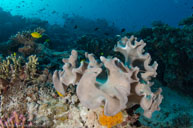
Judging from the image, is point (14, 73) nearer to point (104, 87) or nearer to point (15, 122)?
point (15, 122)

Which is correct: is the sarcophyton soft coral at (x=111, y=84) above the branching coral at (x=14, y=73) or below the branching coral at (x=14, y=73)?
above

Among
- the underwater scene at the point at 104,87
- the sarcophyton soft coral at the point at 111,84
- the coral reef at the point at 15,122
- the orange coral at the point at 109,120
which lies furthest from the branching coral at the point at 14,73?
the orange coral at the point at 109,120

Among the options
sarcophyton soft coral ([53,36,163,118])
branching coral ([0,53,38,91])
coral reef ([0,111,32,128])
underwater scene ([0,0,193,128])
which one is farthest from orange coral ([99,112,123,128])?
branching coral ([0,53,38,91])

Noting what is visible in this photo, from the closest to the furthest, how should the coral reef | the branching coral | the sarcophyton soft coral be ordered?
1. the sarcophyton soft coral
2. the coral reef
3. the branching coral

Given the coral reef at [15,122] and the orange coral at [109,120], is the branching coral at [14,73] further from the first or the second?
the orange coral at [109,120]

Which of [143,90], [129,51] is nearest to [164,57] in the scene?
[129,51]

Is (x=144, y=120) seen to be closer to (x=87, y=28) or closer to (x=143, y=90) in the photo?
(x=143, y=90)

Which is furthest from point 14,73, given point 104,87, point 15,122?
point 104,87

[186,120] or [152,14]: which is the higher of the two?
[152,14]

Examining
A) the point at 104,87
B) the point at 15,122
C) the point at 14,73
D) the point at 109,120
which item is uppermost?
the point at 104,87

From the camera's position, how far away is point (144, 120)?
3.73 metres

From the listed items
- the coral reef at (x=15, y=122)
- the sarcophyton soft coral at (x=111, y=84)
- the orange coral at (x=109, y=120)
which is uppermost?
the sarcophyton soft coral at (x=111, y=84)

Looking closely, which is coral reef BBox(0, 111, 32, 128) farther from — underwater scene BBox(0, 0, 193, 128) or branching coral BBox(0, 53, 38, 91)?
branching coral BBox(0, 53, 38, 91)

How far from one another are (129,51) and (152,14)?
111m
